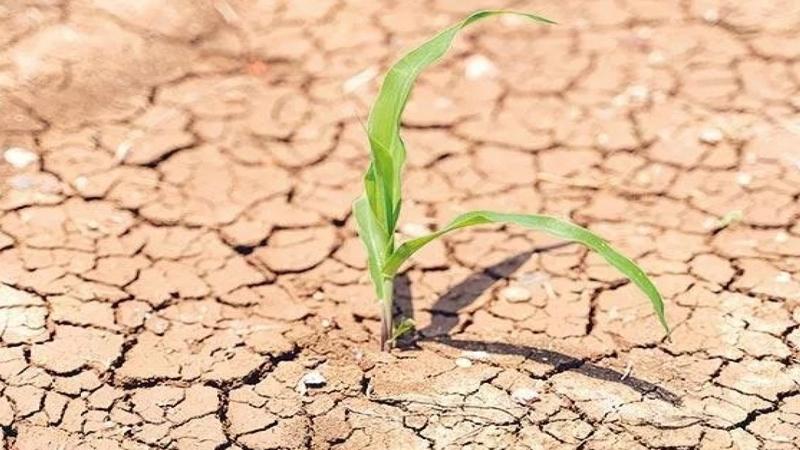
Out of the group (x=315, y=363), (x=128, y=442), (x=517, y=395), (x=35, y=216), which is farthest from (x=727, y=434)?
(x=35, y=216)

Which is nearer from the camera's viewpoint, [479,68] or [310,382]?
[310,382]

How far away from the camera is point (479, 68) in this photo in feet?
15.2

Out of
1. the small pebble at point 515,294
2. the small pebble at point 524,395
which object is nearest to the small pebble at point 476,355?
the small pebble at point 524,395

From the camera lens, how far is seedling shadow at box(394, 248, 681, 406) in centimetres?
346

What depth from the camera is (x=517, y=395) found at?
3410 millimetres

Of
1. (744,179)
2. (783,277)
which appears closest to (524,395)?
(783,277)

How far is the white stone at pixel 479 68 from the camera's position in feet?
15.1

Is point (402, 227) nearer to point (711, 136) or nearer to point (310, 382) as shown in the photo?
point (310, 382)

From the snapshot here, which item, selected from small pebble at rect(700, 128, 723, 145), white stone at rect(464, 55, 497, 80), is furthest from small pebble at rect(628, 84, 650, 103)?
white stone at rect(464, 55, 497, 80)

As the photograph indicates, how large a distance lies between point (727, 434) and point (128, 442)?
1302mm

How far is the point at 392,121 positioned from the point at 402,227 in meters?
0.69

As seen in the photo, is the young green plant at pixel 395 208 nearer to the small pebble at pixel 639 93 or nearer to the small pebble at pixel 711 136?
the small pebble at pixel 711 136

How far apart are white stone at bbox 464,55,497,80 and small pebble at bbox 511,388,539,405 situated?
1.43m

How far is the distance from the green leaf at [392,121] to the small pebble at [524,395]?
456 mm
